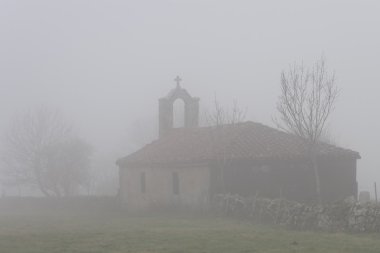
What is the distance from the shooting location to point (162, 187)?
35188 mm

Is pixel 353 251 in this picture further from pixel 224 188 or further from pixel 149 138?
pixel 149 138

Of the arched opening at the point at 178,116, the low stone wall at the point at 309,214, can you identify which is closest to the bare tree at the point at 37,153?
the arched opening at the point at 178,116

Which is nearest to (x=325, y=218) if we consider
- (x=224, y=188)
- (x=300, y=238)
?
(x=300, y=238)

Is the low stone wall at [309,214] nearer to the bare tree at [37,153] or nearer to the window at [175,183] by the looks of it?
the window at [175,183]

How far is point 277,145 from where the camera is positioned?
33.2 metres

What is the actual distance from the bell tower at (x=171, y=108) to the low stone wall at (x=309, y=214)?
13.8m

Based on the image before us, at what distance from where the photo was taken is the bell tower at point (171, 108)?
41.5m

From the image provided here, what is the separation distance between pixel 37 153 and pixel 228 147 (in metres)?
30.1

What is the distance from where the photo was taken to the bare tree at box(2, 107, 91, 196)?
56.6 meters

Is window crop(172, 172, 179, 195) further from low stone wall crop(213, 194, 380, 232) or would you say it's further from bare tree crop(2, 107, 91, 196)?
bare tree crop(2, 107, 91, 196)

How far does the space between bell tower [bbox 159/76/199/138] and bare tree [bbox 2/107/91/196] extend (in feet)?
57.3

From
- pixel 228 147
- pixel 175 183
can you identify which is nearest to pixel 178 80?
pixel 175 183

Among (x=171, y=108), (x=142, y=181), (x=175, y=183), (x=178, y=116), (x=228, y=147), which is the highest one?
(x=178, y=116)

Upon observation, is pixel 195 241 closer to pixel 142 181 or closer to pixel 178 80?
pixel 142 181
